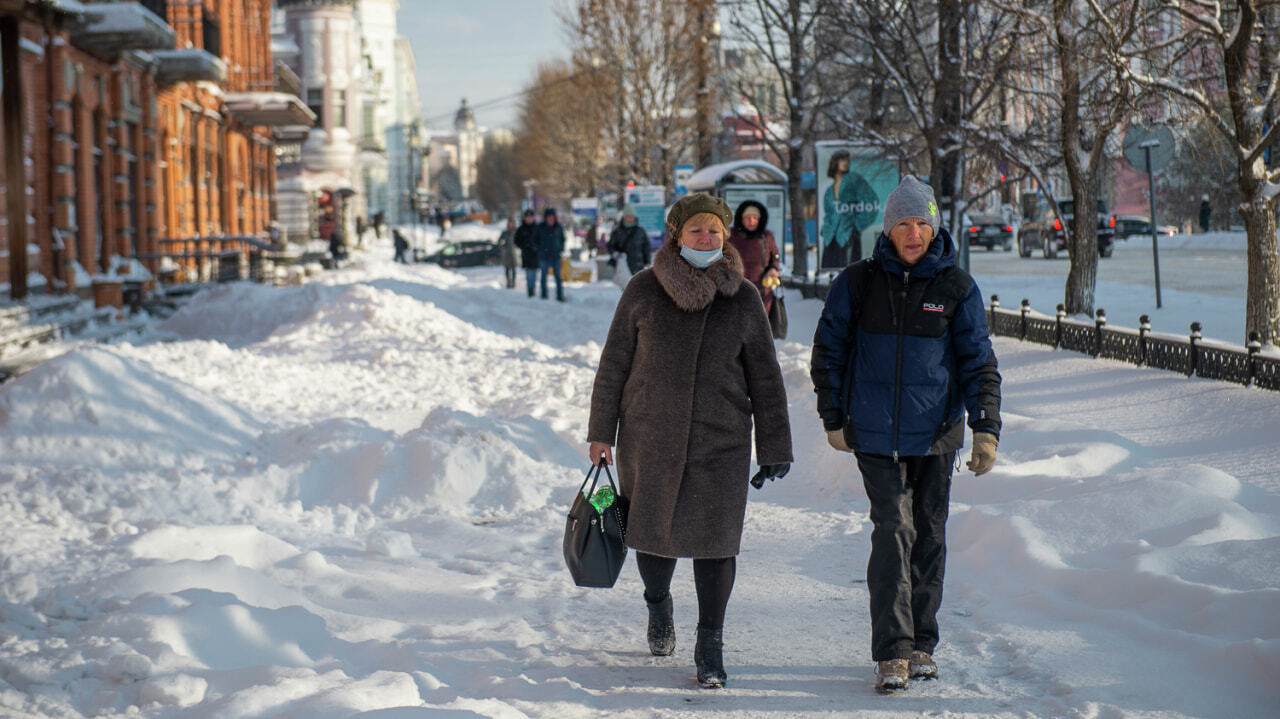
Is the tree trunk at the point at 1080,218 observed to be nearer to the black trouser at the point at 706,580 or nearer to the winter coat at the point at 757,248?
the winter coat at the point at 757,248

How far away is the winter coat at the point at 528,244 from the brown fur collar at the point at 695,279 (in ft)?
64.8

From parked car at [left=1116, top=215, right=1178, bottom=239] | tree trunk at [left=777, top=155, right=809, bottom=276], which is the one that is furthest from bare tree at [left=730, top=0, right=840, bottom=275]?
parked car at [left=1116, top=215, right=1178, bottom=239]

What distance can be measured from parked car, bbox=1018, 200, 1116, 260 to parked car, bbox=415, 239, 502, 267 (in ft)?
61.3

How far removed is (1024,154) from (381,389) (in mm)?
11336

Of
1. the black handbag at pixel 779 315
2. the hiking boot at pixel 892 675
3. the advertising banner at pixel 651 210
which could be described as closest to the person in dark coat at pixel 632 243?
the black handbag at pixel 779 315

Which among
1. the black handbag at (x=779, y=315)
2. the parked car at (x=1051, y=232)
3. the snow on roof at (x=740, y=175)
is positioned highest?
the snow on roof at (x=740, y=175)

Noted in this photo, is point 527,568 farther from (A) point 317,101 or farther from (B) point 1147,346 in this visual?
(A) point 317,101

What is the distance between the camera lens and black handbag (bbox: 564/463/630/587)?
16.2 feet

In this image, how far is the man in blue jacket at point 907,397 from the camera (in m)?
4.78

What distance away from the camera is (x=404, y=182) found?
341ft

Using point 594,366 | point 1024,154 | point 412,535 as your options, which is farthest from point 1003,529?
point 1024,154

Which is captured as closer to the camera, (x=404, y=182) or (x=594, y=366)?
(x=594, y=366)

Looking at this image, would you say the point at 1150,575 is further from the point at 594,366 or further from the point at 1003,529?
the point at 594,366

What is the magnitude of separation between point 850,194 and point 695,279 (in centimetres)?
1692
